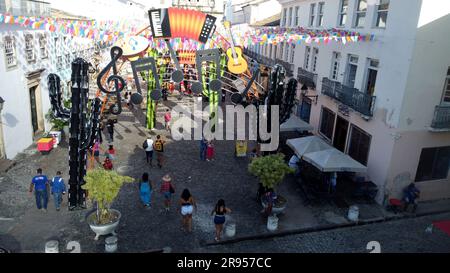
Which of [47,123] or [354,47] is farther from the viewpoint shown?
[47,123]

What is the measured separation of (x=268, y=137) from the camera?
15.7 metres

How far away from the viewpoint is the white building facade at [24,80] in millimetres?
17047

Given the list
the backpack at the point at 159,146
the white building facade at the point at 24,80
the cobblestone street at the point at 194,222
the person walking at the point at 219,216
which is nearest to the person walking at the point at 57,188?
the cobblestone street at the point at 194,222

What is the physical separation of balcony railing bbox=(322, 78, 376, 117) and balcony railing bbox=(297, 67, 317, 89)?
1.68m

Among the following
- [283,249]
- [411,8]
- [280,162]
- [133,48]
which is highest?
[411,8]

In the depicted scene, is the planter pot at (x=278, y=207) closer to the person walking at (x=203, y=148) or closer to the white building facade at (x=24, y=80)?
the person walking at (x=203, y=148)

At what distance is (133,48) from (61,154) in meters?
7.33

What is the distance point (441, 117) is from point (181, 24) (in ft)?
35.1

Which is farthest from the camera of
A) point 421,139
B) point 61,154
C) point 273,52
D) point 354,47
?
point 273,52

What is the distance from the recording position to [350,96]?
1703cm

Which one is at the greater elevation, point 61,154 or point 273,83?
point 273,83

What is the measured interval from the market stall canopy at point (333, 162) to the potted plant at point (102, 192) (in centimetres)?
807

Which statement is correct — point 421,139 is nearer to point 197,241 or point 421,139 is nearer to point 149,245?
point 197,241

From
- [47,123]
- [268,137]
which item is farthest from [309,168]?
[47,123]
